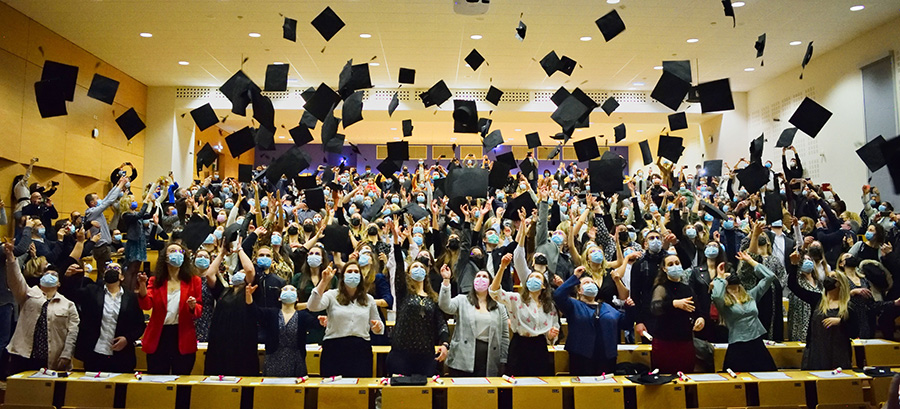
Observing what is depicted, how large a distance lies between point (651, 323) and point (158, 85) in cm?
1374

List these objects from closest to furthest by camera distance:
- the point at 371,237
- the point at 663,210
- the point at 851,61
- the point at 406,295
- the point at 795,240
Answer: the point at 406,295, the point at 371,237, the point at 795,240, the point at 663,210, the point at 851,61

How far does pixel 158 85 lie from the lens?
581 inches

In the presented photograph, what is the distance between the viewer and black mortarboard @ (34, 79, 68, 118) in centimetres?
632

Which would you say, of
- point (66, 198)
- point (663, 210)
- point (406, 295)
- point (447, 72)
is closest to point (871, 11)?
point (663, 210)

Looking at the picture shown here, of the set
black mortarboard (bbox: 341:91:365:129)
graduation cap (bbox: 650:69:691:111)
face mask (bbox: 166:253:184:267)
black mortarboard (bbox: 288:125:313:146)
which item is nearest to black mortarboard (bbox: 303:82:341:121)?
black mortarboard (bbox: 341:91:365:129)

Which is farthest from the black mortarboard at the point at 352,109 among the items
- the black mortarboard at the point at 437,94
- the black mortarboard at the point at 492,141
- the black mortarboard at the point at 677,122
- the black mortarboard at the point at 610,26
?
the black mortarboard at the point at 677,122

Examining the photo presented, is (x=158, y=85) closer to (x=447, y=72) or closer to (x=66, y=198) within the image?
(x=66, y=198)

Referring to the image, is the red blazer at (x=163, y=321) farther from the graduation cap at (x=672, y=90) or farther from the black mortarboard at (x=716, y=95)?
the black mortarboard at (x=716, y=95)

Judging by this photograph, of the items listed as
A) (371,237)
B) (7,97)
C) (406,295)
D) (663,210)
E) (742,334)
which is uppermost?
(7,97)

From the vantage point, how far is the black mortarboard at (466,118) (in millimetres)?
7980

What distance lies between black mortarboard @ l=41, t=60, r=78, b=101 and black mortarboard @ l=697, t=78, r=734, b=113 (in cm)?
661

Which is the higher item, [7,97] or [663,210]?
[7,97]

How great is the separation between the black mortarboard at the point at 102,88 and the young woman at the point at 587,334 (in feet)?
16.9

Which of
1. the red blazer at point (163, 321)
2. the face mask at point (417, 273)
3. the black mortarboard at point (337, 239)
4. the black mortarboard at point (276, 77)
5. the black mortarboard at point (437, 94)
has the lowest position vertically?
the red blazer at point (163, 321)
